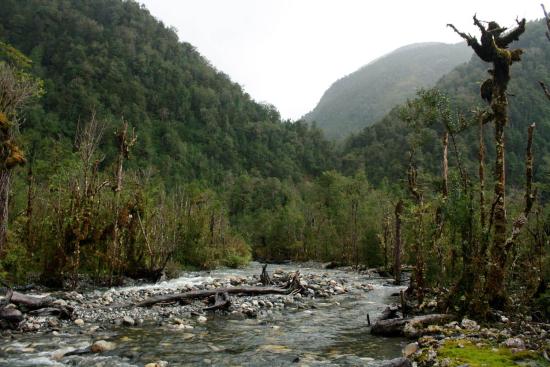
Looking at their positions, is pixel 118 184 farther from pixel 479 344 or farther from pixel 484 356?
pixel 484 356

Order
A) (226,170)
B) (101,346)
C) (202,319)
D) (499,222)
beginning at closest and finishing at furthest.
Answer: (101,346) < (499,222) < (202,319) < (226,170)

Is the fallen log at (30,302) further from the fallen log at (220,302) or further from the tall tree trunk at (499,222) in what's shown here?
the tall tree trunk at (499,222)

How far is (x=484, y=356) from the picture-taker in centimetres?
865

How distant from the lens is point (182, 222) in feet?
108

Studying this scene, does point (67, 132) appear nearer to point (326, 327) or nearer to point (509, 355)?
point (326, 327)

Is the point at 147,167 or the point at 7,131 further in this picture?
the point at 147,167

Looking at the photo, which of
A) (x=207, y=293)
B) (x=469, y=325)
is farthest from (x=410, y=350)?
(x=207, y=293)

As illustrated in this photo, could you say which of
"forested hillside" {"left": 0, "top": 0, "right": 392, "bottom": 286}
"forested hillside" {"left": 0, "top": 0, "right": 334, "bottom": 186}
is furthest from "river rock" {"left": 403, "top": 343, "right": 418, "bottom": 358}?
"forested hillside" {"left": 0, "top": 0, "right": 334, "bottom": 186}

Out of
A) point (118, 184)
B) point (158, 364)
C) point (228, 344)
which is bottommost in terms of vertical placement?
point (228, 344)

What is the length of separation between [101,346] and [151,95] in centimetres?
12157

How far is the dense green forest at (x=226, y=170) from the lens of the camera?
1430cm

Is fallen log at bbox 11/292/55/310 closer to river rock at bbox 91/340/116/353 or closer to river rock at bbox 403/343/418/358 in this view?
river rock at bbox 91/340/116/353

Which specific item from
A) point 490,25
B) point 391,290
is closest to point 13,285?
point 391,290

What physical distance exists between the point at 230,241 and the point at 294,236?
14.0 m
